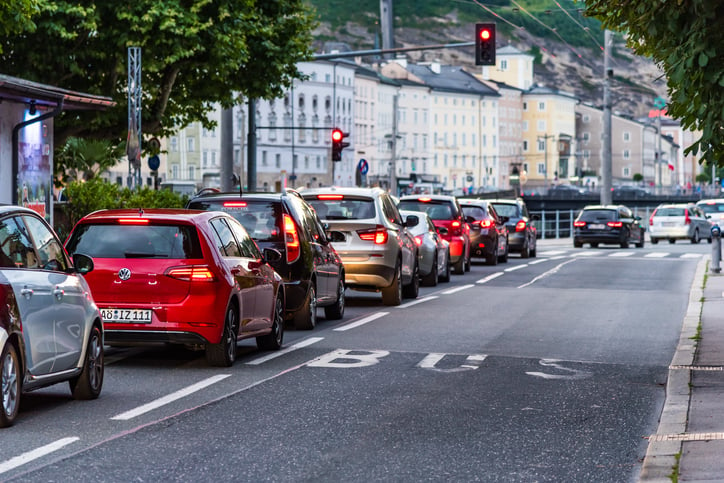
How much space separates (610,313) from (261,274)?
804 centimetres

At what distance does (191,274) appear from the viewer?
512 inches

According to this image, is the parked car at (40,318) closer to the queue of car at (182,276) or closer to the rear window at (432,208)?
the queue of car at (182,276)

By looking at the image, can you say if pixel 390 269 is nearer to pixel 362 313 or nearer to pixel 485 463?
pixel 362 313

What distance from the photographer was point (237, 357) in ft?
47.2

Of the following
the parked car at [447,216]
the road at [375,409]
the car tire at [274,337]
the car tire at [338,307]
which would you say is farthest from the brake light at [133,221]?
the parked car at [447,216]

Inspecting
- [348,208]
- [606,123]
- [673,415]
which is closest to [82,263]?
[673,415]

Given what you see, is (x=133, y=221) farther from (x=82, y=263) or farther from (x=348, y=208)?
(x=348, y=208)

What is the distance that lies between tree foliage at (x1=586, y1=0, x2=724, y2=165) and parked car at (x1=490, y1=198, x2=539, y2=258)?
30.4 m

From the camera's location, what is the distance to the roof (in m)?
22.3

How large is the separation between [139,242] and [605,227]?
42.1 m

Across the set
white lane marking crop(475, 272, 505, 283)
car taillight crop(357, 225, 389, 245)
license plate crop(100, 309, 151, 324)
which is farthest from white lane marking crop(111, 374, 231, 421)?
white lane marking crop(475, 272, 505, 283)

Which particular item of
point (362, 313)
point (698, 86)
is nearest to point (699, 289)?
point (362, 313)

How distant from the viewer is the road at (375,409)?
814cm

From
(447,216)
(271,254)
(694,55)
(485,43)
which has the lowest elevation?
(271,254)
